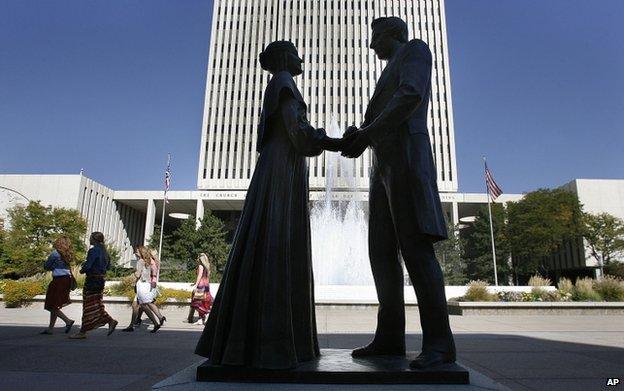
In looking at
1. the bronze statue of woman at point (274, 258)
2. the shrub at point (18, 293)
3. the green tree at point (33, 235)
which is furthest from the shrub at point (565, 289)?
the green tree at point (33, 235)

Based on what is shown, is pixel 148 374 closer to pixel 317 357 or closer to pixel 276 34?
pixel 317 357

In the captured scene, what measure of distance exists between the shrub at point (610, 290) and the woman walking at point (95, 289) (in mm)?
18744

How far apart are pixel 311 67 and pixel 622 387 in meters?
67.5

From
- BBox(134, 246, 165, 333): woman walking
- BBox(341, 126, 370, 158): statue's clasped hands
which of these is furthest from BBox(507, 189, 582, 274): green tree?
BBox(341, 126, 370, 158): statue's clasped hands

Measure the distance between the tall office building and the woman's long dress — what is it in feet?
191

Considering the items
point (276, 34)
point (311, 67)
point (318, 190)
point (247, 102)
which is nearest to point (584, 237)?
point (318, 190)

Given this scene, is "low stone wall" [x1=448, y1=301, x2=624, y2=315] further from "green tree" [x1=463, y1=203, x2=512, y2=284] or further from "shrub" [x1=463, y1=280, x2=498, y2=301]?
"green tree" [x1=463, y1=203, x2=512, y2=284]

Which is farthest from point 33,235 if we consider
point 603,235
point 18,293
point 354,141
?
point 603,235

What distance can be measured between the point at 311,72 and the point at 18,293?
5871 cm

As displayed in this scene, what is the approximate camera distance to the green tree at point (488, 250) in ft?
157

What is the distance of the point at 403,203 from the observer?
3176 millimetres

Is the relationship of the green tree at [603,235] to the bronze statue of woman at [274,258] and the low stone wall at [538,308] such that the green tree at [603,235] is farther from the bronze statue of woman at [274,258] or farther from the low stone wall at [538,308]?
the bronze statue of woman at [274,258]

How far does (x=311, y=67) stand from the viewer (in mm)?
67000

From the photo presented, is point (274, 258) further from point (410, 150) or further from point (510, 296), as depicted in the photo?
point (510, 296)
